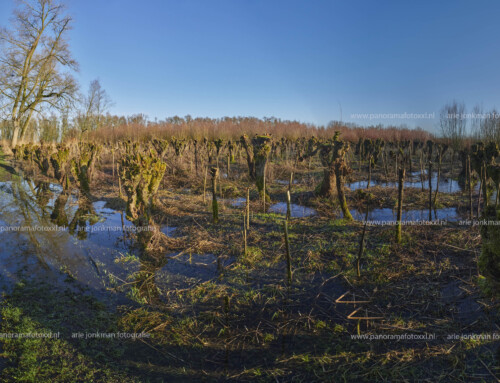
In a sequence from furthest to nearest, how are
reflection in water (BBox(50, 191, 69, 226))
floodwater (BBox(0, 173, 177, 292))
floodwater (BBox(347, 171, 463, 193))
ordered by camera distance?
1. floodwater (BBox(347, 171, 463, 193))
2. reflection in water (BBox(50, 191, 69, 226))
3. floodwater (BBox(0, 173, 177, 292))

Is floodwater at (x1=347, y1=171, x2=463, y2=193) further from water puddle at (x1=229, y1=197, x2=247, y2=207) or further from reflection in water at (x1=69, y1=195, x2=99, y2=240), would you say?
reflection in water at (x1=69, y1=195, x2=99, y2=240)

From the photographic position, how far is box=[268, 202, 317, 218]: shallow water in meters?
8.77

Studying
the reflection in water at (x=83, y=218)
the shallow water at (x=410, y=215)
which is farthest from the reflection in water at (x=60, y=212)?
the shallow water at (x=410, y=215)

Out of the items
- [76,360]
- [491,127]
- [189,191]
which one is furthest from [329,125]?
[76,360]

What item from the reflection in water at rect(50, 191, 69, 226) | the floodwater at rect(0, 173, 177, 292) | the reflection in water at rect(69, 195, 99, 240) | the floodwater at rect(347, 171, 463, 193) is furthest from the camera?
the floodwater at rect(347, 171, 463, 193)

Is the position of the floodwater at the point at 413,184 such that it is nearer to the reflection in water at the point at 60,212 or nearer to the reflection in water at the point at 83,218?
the reflection in water at the point at 83,218

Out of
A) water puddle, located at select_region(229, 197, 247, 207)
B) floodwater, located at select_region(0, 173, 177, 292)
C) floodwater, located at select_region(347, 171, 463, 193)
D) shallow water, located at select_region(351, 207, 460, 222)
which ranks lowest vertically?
floodwater, located at select_region(0, 173, 177, 292)

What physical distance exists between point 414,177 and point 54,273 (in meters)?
16.7

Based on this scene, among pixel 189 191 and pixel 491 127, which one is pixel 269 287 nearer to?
pixel 189 191

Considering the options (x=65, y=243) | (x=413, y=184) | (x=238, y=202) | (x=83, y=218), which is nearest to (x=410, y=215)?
(x=238, y=202)

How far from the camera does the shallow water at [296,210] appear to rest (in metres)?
8.77

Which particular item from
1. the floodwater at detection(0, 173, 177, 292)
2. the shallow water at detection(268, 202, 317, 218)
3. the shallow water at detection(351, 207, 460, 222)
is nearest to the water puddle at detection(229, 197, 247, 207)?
the shallow water at detection(268, 202, 317, 218)

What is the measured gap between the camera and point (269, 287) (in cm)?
471

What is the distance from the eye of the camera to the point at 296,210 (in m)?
9.42
